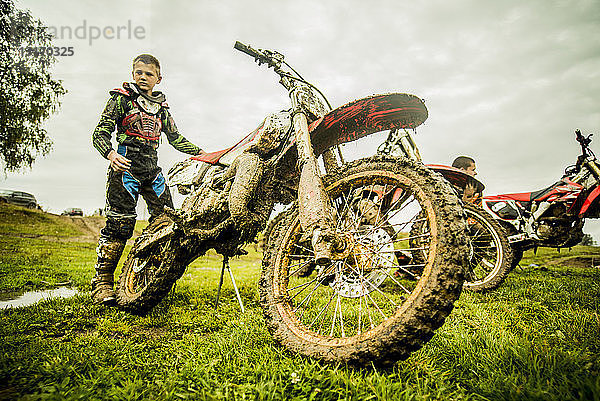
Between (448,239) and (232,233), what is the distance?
174 centimetres

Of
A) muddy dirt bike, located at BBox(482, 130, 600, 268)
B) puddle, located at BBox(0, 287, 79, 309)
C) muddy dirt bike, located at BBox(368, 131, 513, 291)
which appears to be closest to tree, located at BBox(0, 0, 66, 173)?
puddle, located at BBox(0, 287, 79, 309)

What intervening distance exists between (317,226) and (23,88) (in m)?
19.3

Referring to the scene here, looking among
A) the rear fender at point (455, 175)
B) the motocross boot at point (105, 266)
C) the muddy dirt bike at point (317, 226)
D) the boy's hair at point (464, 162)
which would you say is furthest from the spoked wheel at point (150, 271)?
the boy's hair at point (464, 162)

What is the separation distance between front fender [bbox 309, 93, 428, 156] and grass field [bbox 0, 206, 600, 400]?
1.58m

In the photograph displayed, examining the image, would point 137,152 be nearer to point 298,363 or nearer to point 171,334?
point 171,334

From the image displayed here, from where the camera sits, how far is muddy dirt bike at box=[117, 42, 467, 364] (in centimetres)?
140

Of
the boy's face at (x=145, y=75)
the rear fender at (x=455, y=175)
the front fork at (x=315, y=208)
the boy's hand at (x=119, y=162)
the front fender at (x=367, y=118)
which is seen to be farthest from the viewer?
the rear fender at (x=455, y=175)

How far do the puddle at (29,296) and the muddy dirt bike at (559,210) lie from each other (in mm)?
6503

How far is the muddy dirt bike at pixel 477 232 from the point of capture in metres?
4.07

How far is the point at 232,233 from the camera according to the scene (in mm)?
2564

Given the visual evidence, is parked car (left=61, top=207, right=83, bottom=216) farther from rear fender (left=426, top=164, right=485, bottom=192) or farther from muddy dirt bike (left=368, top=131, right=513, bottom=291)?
rear fender (left=426, top=164, right=485, bottom=192)

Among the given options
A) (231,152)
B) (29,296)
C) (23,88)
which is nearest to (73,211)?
(23,88)

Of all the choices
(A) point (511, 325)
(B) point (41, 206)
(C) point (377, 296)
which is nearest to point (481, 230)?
(C) point (377, 296)

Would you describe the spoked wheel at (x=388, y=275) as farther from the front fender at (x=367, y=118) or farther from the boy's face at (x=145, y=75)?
the boy's face at (x=145, y=75)
